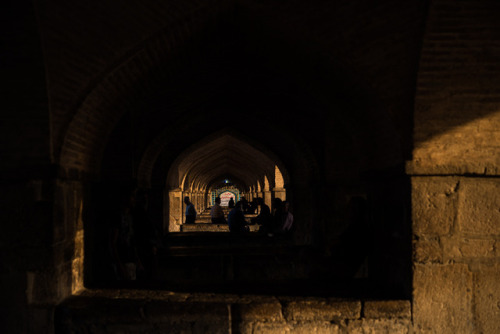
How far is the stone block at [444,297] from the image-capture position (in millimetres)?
3678

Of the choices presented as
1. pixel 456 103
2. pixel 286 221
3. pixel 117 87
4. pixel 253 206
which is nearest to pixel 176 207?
pixel 253 206

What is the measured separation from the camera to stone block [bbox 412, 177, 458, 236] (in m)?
3.70

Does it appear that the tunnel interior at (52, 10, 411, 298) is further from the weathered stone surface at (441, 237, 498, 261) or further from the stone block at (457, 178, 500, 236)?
the stone block at (457, 178, 500, 236)

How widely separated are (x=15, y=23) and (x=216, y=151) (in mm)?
12733

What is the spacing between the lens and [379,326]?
3795 millimetres

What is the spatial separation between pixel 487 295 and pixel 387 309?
0.82 m

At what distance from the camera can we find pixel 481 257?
145 inches

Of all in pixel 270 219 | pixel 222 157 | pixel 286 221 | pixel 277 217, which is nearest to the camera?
pixel 286 221

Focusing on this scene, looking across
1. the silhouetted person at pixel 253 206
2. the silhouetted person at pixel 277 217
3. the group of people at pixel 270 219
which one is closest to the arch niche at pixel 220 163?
the silhouetted person at pixel 253 206

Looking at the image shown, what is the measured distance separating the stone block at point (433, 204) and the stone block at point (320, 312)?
87 centimetres

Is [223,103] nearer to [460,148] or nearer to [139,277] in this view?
[139,277]

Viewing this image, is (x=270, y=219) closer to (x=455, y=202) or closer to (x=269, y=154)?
(x=269, y=154)

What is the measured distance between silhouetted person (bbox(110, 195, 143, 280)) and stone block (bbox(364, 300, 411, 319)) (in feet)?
8.03

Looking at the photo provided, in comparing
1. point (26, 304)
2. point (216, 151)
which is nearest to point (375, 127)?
point (26, 304)
